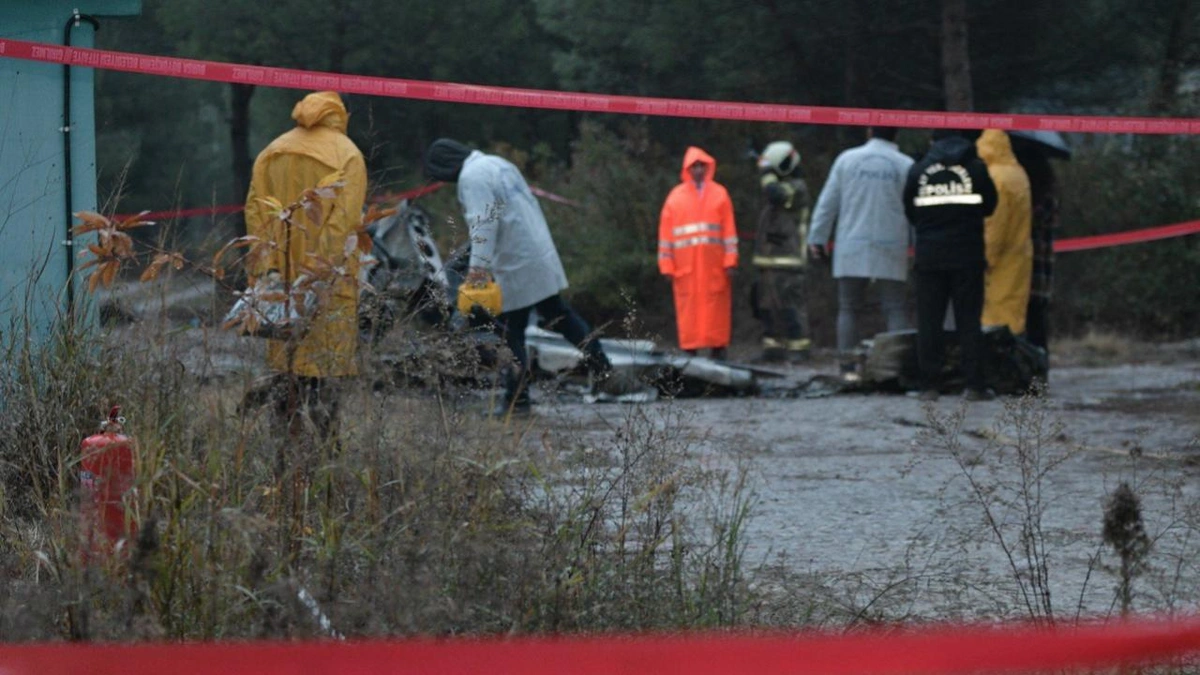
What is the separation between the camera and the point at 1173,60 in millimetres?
12820

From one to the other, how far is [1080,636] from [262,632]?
1628 mm

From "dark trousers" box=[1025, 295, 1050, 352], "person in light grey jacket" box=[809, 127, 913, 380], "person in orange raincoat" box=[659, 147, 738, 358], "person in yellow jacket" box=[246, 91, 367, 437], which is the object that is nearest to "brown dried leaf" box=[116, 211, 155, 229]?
"person in yellow jacket" box=[246, 91, 367, 437]

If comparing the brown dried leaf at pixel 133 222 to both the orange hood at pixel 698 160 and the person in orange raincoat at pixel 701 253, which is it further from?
the person in orange raincoat at pixel 701 253

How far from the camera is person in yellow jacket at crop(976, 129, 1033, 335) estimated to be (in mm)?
9961

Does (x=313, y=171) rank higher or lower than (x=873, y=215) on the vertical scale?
higher

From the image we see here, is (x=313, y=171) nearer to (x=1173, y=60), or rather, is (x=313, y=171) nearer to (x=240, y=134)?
(x=1173, y=60)

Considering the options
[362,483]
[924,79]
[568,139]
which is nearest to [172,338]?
[362,483]

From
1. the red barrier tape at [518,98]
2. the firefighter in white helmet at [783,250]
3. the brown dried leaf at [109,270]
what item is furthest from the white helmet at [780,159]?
the brown dried leaf at [109,270]

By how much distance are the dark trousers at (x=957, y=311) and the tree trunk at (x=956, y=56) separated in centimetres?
313

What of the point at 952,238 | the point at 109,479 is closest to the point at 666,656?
the point at 109,479

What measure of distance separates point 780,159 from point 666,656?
1016cm

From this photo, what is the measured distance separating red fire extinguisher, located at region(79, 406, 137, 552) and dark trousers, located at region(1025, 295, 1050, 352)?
24.9ft

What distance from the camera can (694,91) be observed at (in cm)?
1333

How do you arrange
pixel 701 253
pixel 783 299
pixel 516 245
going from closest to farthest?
pixel 516 245 < pixel 701 253 < pixel 783 299
